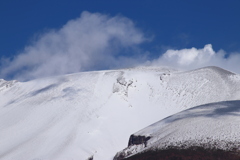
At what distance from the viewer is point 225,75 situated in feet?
264

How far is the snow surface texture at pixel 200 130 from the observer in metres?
32.3

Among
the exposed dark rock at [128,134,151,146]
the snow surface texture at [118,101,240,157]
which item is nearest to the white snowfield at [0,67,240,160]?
the exposed dark rock at [128,134,151,146]

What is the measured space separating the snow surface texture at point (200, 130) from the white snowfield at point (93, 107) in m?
15.6

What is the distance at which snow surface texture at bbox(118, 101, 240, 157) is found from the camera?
3228cm

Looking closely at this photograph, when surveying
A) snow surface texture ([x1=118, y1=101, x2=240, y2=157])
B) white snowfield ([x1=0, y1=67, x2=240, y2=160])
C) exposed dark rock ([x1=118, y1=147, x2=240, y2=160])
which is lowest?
exposed dark rock ([x1=118, y1=147, x2=240, y2=160])

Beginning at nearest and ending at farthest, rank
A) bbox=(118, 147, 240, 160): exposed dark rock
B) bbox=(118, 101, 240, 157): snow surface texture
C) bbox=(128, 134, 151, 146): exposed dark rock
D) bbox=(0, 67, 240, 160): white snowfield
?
bbox=(118, 147, 240, 160): exposed dark rock, bbox=(118, 101, 240, 157): snow surface texture, bbox=(128, 134, 151, 146): exposed dark rock, bbox=(0, 67, 240, 160): white snowfield

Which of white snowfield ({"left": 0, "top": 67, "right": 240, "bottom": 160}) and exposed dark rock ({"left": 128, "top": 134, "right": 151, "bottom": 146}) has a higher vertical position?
white snowfield ({"left": 0, "top": 67, "right": 240, "bottom": 160})

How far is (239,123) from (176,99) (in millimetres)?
40032

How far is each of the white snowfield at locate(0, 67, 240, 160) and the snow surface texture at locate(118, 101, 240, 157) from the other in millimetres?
15577

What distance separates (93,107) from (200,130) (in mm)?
38739

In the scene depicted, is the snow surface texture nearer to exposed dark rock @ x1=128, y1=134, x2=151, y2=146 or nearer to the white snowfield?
exposed dark rock @ x1=128, y1=134, x2=151, y2=146

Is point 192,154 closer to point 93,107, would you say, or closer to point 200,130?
point 200,130

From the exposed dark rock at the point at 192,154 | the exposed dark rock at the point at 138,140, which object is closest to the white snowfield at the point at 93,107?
the exposed dark rock at the point at 138,140

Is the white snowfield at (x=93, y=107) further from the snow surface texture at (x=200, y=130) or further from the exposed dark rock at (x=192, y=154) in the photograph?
the exposed dark rock at (x=192, y=154)
